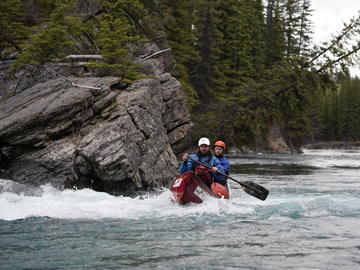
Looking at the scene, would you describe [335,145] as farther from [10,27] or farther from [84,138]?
[84,138]

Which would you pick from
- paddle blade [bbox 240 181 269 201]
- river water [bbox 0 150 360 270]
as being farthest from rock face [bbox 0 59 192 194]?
paddle blade [bbox 240 181 269 201]

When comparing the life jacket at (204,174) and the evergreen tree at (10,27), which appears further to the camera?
the evergreen tree at (10,27)

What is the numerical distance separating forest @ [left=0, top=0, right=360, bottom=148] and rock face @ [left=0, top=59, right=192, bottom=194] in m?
2.27

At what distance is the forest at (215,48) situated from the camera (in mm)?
17656

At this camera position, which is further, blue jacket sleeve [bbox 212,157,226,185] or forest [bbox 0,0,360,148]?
forest [bbox 0,0,360,148]

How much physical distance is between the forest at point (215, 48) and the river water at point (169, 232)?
704 cm

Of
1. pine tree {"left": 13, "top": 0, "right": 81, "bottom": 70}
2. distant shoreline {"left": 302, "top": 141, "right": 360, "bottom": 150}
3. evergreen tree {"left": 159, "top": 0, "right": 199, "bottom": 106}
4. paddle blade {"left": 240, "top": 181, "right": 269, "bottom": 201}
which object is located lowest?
distant shoreline {"left": 302, "top": 141, "right": 360, "bottom": 150}

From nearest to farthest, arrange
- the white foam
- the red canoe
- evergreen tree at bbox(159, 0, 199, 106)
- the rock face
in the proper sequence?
the white foam → the red canoe → the rock face → evergreen tree at bbox(159, 0, 199, 106)

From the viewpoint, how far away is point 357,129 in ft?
244

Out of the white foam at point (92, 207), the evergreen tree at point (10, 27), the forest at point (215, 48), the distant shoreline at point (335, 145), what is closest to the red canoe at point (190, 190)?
the white foam at point (92, 207)

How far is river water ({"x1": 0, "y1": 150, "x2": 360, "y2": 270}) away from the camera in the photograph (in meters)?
6.00

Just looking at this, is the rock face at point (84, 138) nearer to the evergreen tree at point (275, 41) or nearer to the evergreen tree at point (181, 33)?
the evergreen tree at point (181, 33)

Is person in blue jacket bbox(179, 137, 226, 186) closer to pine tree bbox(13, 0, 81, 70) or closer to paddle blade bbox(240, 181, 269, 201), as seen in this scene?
paddle blade bbox(240, 181, 269, 201)

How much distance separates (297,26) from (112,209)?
148ft
